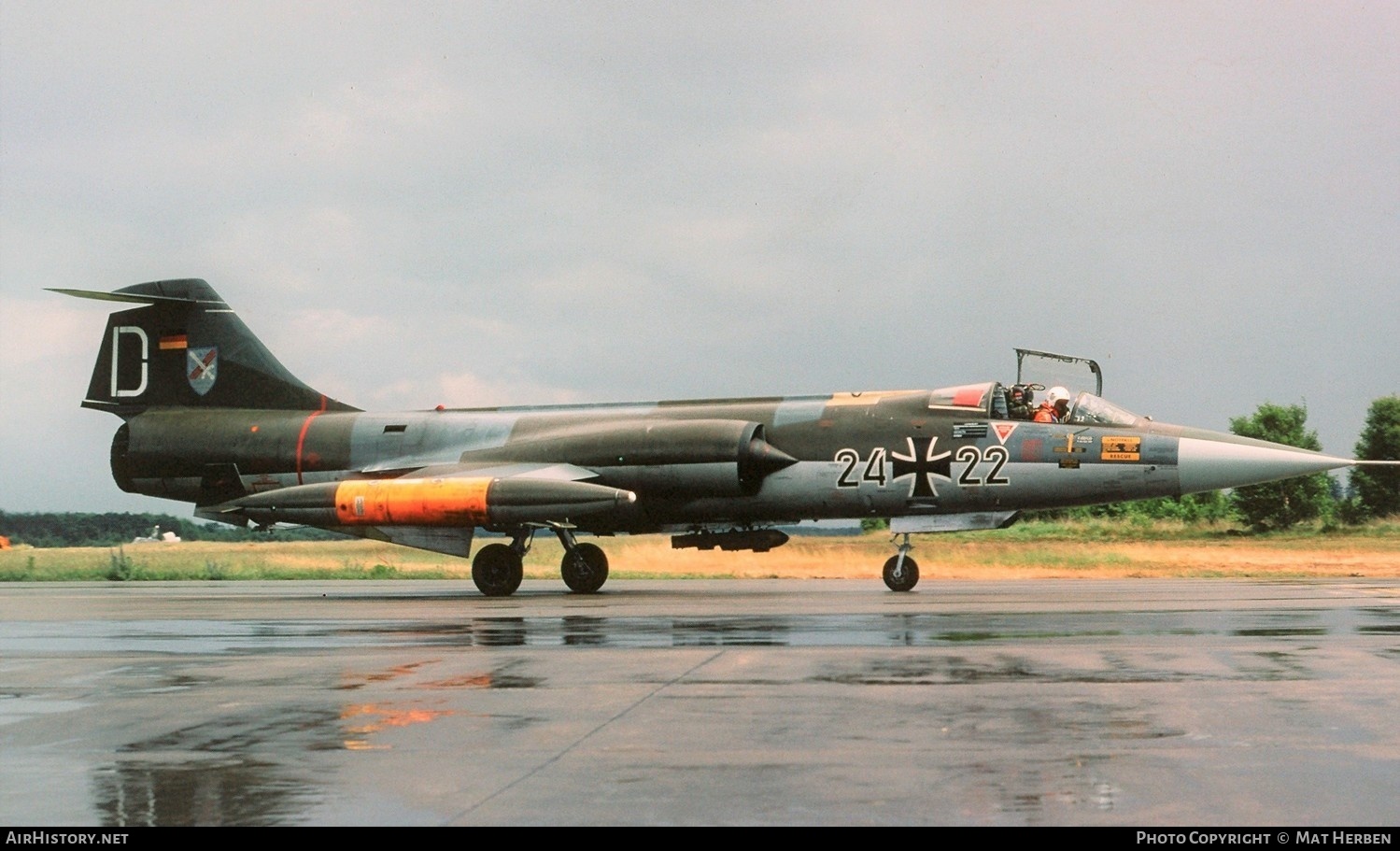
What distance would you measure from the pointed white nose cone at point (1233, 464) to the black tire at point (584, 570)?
959 cm

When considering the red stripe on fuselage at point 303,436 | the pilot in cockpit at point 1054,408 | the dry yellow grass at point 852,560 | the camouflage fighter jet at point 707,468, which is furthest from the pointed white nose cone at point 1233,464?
the red stripe on fuselage at point 303,436

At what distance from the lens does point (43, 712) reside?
8516 millimetres

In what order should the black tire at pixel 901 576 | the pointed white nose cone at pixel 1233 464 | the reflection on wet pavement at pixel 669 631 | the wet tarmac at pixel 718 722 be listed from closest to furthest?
the wet tarmac at pixel 718 722 < the reflection on wet pavement at pixel 669 631 < the pointed white nose cone at pixel 1233 464 < the black tire at pixel 901 576

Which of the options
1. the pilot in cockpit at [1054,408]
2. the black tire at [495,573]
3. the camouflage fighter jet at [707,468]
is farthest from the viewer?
the black tire at [495,573]

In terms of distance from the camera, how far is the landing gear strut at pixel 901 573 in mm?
22516

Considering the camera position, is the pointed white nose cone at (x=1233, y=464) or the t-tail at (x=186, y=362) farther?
the t-tail at (x=186, y=362)

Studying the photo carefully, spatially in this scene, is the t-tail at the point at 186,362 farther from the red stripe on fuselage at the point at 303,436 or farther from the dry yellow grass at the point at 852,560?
the dry yellow grass at the point at 852,560

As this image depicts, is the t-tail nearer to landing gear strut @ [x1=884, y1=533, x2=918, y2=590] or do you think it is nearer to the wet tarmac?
landing gear strut @ [x1=884, y1=533, x2=918, y2=590]

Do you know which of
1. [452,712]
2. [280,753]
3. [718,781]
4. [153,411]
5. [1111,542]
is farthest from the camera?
[1111,542]

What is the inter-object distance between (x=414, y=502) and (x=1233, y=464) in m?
13.0

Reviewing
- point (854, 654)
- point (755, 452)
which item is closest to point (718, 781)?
point (854, 654)

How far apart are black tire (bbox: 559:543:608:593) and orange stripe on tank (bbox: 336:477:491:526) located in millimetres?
1934
